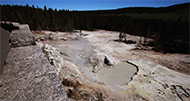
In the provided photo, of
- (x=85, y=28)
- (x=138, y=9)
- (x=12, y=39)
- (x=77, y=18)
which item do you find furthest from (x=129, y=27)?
→ (x=138, y=9)

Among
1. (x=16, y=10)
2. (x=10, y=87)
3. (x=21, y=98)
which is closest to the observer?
(x=21, y=98)

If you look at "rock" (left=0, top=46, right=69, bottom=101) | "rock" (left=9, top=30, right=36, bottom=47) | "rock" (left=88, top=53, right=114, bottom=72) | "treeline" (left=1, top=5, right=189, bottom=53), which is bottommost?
"rock" (left=88, top=53, right=114, bottom=72)

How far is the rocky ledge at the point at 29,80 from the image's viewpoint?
125 centimetres

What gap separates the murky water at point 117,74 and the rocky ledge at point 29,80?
4.98 m

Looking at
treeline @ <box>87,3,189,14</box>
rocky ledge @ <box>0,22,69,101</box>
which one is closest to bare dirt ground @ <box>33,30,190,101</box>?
rocky ledge @ <box>0,22,69,101</box>

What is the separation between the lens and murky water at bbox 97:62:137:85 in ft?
20.5

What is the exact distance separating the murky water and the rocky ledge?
498cm

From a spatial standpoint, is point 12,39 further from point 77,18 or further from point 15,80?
point 77,18

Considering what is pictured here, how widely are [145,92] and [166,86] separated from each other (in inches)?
72.7

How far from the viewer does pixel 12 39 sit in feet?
8.79

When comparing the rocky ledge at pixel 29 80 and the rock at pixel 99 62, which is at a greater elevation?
the rocky ledge at pixel 29 80

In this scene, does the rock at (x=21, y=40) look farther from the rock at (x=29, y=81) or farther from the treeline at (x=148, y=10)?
the treeline at (x=148, y=10)

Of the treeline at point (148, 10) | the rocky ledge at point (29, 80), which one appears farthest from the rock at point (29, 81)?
the treeline at point (148, 10)

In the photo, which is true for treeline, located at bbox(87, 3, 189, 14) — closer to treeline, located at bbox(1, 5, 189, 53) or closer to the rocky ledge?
treeline, located at bbox(1, 5, 189, 53)
